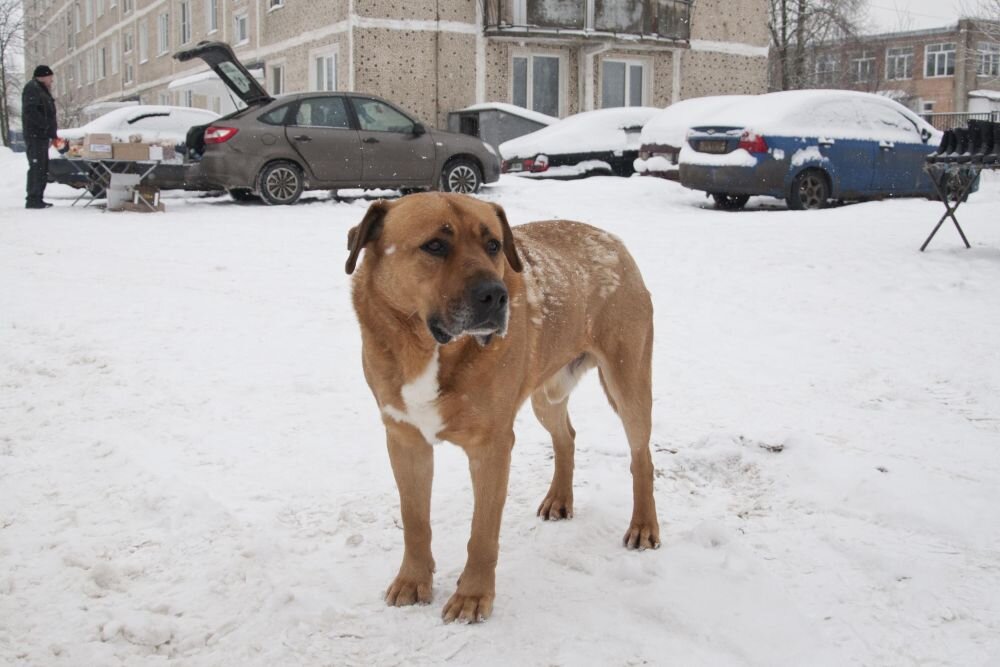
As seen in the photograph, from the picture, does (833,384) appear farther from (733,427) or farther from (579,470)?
(579,470)

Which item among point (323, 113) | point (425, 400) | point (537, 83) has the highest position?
point (537, 83)

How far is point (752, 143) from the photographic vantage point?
1247 cm

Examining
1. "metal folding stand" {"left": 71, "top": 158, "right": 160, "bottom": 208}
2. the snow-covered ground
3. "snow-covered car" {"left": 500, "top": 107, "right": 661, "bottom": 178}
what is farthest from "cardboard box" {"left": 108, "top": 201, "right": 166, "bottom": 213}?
"snow-covered car" {"left": 500, "top": 107, "right": 661, "bottom": 178}

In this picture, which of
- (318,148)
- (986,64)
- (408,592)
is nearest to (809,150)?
(318,148)

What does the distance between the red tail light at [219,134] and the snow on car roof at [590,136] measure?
6.26 m

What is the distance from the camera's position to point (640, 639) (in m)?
2.79

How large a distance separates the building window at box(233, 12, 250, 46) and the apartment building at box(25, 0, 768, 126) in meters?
0.05

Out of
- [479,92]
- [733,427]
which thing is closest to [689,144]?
[733,427]

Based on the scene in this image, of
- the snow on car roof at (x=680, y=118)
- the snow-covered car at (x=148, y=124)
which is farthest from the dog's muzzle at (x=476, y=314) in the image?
the snow-covered car at (x=148, y=124)

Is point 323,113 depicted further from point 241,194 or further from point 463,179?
point 463,179

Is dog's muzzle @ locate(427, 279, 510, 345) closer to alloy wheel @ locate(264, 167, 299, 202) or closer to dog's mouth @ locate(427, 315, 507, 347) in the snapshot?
dog's mouth @ locate(427, 315, 507, 347)

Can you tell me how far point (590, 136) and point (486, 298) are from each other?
15185 mm

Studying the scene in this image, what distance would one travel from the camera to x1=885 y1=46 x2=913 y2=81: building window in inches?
2242

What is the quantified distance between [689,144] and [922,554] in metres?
10.6
